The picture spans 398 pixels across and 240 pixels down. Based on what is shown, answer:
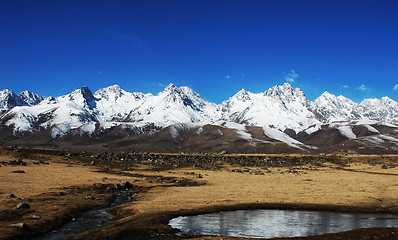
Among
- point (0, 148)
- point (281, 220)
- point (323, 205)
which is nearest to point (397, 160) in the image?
point (323, 205)

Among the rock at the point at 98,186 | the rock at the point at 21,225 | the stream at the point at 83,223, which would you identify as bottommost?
the stream at the point at 83,223

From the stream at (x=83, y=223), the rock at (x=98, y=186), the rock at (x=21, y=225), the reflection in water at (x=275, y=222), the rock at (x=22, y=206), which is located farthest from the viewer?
the rock at (x=98, y=186)

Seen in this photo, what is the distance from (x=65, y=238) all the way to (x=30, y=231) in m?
3.15

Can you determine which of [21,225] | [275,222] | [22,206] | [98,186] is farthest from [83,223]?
[98,186]

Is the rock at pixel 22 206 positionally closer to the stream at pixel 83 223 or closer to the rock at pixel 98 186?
the stream at pixel 83 223

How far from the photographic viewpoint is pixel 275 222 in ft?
95.3

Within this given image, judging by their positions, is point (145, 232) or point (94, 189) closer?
point (145, 232)

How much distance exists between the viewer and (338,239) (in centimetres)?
2158

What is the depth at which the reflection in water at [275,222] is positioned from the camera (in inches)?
1001

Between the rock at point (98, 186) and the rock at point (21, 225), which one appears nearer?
the rock at point (21, 225)

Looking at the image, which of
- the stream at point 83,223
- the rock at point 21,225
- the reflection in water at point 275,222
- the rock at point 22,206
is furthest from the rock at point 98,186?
the rock at point 21,225

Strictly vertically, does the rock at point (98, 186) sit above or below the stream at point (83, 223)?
above

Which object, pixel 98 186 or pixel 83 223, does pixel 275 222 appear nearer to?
pixel 83 223

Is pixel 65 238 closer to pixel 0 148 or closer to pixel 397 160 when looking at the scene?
pixel 0 148
